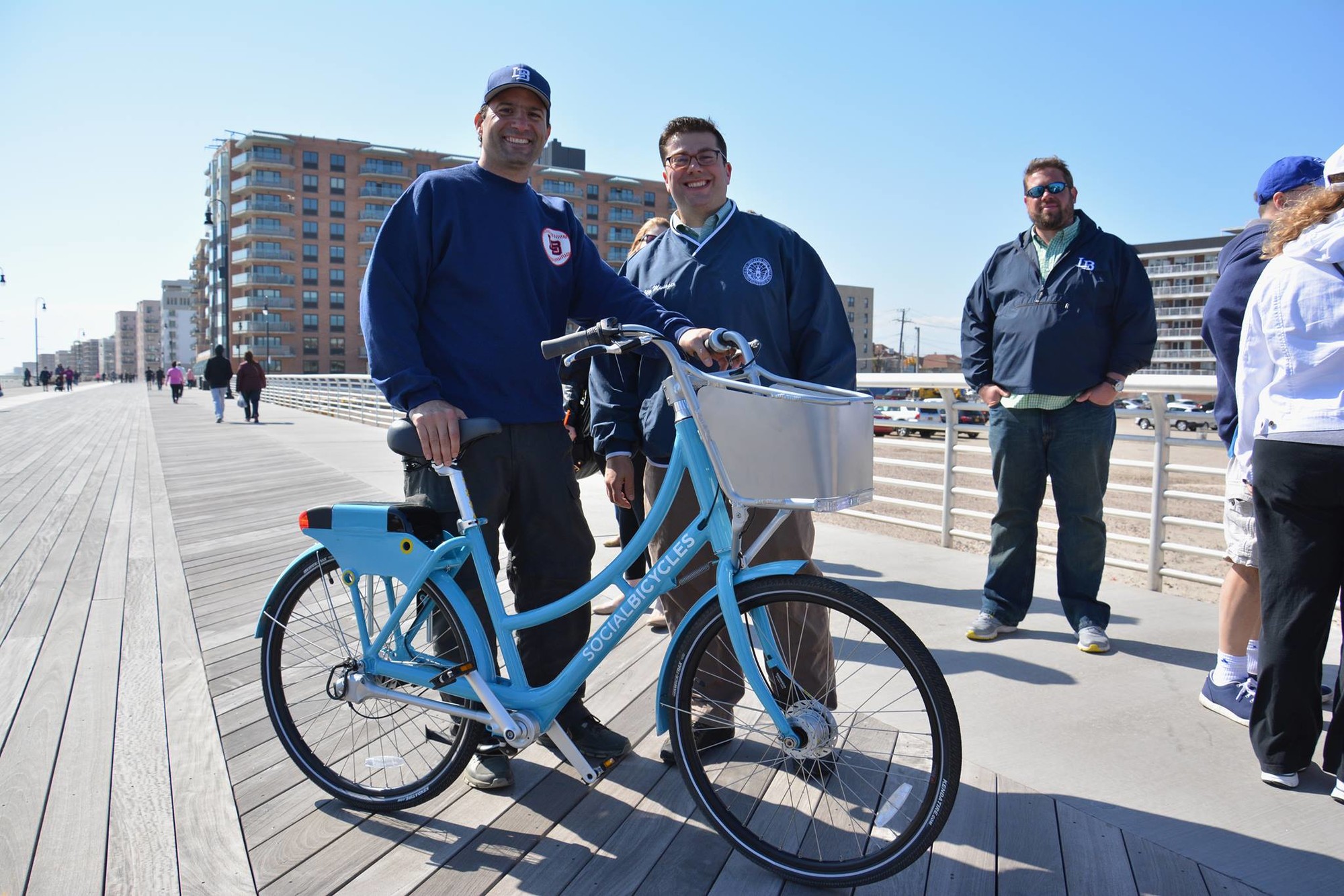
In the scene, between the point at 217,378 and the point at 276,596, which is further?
the point at 217,378

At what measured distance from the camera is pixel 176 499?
25.1 feet

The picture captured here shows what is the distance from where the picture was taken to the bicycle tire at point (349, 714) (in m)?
2.27

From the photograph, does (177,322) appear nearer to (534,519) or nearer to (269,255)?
(269,255)

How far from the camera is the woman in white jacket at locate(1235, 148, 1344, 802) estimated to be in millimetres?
2252

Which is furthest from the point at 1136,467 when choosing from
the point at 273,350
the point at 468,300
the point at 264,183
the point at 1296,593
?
the point at 264,183

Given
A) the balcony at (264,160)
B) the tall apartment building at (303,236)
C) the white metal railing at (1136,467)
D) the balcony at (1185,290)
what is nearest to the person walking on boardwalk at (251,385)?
the white metal railing at (1136,467)

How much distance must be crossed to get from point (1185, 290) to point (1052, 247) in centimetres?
12716

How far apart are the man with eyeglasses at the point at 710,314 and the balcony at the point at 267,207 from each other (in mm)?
91196

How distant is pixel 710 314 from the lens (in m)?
2.67

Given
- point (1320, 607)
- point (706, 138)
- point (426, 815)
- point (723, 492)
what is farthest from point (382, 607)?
point (1320, 607)

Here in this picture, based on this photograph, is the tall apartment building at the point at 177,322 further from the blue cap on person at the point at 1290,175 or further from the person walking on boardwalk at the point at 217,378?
the blue cap on person at the point at 1290,175

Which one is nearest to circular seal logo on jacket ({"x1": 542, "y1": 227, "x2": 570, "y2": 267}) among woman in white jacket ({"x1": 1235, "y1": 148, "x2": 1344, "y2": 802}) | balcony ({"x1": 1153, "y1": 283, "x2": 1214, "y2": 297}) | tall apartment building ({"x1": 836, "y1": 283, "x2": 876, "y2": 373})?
woman in white jacket ({"x1": 1235, "y1": 148, "x2": 1344, "y2": 802})

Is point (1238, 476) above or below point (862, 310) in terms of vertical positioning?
below

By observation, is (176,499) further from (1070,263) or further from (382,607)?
(1070,263)
